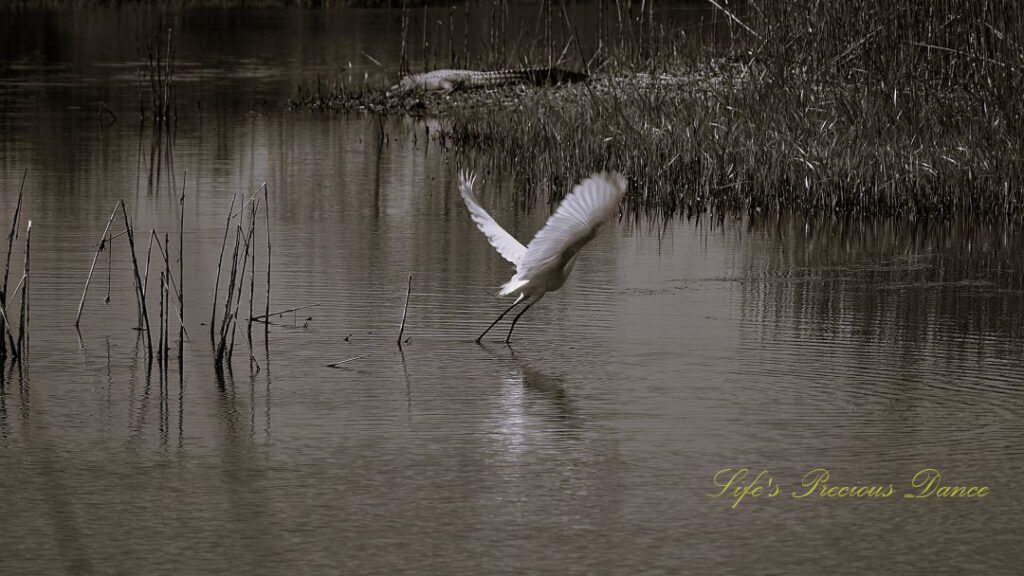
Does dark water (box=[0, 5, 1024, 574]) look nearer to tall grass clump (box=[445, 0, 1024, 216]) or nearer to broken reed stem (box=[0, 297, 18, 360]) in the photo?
broken reed stem (box=[0, 297, 18, 360])

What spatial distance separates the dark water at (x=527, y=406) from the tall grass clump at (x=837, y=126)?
39cm

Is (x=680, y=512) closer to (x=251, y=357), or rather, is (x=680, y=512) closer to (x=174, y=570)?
(x=174, y=570)

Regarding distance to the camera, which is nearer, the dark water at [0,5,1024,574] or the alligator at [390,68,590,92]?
the dark water at [0,5,1024,574]

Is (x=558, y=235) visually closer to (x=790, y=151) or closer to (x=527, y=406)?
(x=527, y=406)

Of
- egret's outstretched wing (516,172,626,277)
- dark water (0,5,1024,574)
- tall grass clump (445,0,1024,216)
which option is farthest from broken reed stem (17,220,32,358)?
tall grass clump (445,0,1024,216)

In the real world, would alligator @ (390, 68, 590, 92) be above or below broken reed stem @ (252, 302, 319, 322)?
above

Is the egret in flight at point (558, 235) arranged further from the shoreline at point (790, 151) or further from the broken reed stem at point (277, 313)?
the shoreline at point (790, 151)

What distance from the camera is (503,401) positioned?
602 cm

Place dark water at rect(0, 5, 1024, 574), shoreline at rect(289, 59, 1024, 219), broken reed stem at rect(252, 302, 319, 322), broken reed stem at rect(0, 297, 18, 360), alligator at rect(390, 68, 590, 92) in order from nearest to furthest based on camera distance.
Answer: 1. dark water at rect(0, 5, 1024, 574)
2. broken reed stem at rect(0, 297, 18, 360)
3. broken reed stem at rect(252, 302, 319, 322)
4. shoreline at rect(289, 59, 1024, 219)
5. alligator at rect(390, 68, 590, 92)

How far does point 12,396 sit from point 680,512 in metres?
2.59

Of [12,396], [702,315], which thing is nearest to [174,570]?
[12,396]

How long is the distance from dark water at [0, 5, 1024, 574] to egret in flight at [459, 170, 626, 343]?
0.99 feet

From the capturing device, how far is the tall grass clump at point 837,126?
11.3 m

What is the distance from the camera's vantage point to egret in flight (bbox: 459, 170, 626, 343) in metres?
6.31
